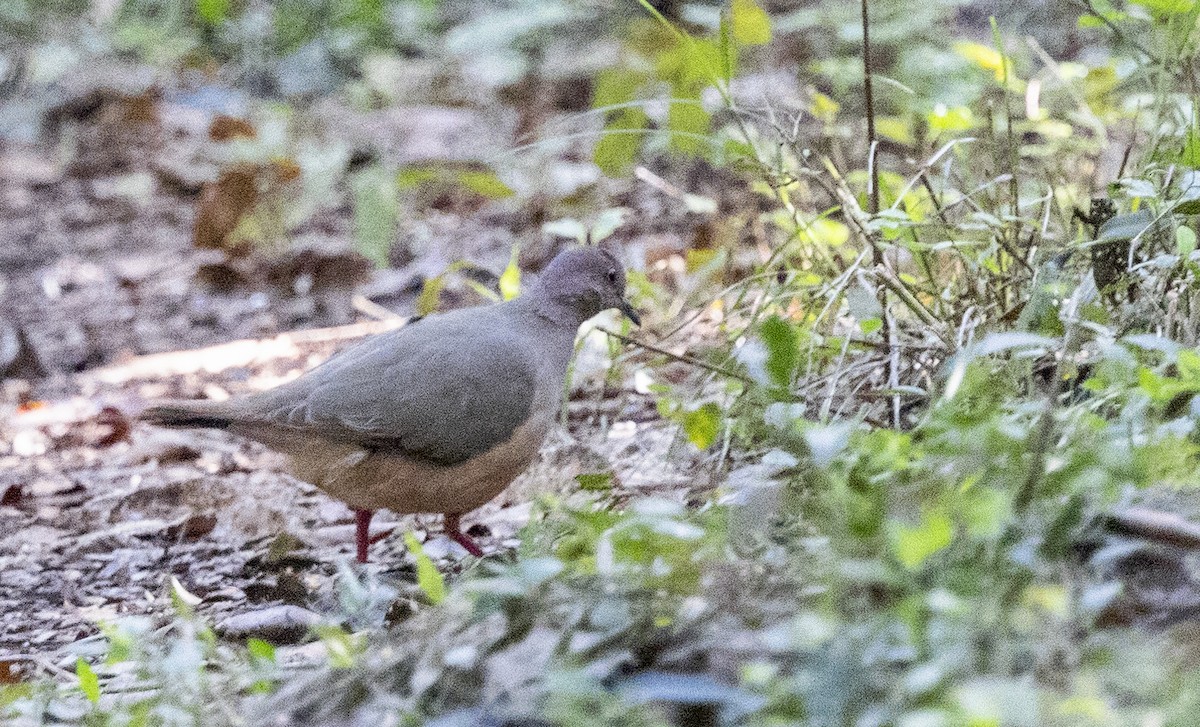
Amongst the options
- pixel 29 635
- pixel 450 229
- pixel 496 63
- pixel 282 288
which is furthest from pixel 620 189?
pixel 29 635

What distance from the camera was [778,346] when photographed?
2.10 metres

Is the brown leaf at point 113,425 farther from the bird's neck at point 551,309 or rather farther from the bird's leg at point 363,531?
the bird's neck at point 551,309

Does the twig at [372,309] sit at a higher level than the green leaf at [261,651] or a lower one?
lower

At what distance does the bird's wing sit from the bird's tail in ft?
0.36

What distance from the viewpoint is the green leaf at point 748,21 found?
346 centimetres

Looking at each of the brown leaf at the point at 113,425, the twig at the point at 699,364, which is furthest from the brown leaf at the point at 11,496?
the twig at the point at 699,364

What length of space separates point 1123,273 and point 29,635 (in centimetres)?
258

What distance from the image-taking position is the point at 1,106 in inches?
353

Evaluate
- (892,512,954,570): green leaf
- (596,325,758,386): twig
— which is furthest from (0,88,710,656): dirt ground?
(892,512,954,570): green leaf

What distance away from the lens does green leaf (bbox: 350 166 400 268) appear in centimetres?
607

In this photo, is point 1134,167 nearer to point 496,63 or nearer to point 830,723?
point 830,723

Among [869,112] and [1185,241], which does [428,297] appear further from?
[1185,241]

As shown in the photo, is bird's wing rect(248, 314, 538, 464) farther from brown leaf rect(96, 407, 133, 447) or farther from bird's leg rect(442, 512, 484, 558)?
brown leaf rect(96, 407, 133, 447)

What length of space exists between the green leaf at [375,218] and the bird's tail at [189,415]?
2539 millimetres
